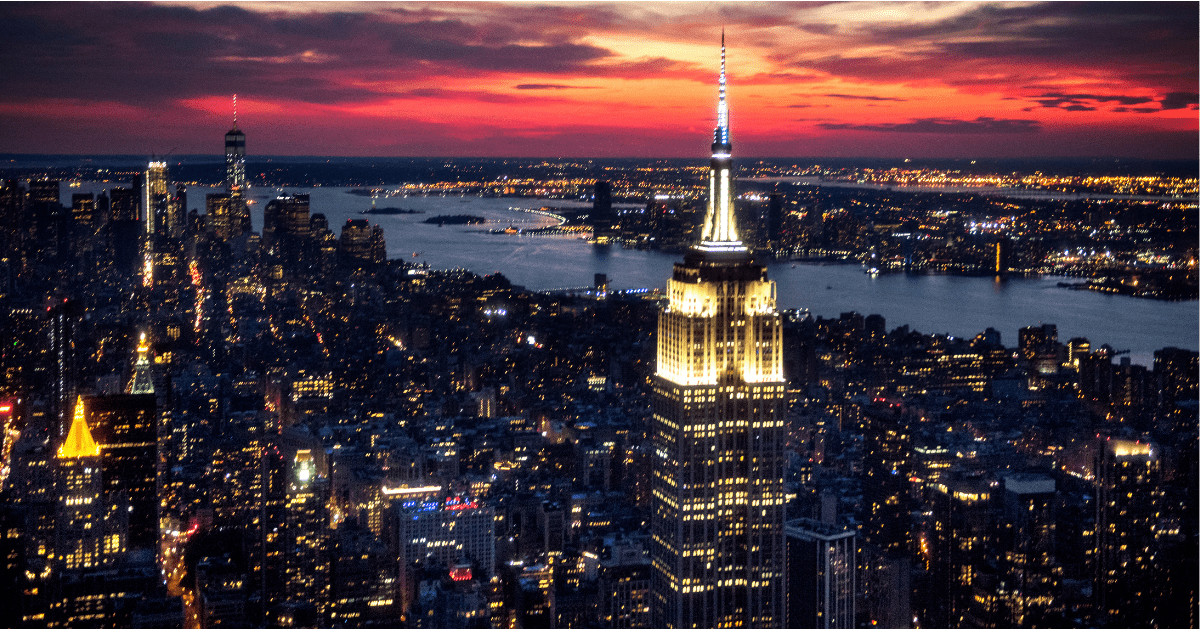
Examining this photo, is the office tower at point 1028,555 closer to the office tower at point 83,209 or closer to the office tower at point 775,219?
the office tower at point 775,219

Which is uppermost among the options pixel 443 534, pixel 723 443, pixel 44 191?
pixel 44 191

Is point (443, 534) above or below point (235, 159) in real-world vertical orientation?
below

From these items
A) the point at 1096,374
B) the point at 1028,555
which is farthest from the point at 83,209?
the point at 1096,374

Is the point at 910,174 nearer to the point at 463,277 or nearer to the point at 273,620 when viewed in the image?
the point at 273,620

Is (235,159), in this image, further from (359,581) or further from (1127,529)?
(1127,529)

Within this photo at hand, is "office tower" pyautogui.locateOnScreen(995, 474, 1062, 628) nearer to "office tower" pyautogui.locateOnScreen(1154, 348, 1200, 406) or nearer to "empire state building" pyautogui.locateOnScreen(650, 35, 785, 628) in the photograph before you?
"office tower" pyautogui.locateOnScreen(1154, 348, 1200, 406)

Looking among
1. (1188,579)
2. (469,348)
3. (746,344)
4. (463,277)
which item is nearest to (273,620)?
(746,344)

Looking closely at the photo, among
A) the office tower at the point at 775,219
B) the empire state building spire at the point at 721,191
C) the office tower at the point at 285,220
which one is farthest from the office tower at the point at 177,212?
the empire state building spire at the point at 721,191
